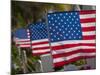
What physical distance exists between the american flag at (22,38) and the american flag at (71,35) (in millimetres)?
223

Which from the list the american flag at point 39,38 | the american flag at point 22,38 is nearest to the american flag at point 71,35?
the american flag at point 39,38

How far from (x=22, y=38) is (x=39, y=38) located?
161mm

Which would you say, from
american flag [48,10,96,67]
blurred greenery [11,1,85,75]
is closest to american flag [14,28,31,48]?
blurred greenery [11,1,85,75]

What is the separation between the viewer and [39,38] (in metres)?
2.23

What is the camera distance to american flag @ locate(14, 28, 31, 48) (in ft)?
7.11

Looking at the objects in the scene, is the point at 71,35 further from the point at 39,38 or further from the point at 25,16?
the point at 25,16

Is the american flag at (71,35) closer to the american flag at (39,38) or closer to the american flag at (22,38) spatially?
the american flag at (39,38)

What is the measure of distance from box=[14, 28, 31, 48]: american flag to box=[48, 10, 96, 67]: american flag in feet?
0.73

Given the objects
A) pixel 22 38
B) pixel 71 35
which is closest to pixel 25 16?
pixel 22 38

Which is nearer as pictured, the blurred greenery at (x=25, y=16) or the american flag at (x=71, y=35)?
the blurred greenery at (x=25, y=16)

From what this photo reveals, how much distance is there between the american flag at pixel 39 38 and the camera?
2213 mm

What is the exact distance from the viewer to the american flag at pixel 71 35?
7.43 feet
